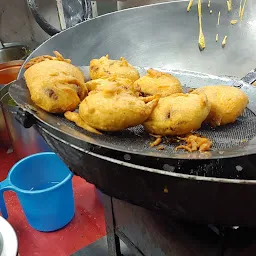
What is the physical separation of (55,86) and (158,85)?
224 mm

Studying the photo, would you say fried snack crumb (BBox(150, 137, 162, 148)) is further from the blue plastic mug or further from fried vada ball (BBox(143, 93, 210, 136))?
the blue plastic mug

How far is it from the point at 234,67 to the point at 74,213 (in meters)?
0.90

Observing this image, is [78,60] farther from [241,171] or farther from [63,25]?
[63,25]

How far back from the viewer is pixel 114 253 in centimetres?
111

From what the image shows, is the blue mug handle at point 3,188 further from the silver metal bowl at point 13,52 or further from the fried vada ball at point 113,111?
the silver metal bowl at point 13,52

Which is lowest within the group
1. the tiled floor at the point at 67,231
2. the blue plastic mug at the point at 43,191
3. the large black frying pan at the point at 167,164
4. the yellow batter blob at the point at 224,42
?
the tiled floor at the point at 67,231

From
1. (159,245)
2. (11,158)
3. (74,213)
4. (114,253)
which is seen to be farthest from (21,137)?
(159,245)

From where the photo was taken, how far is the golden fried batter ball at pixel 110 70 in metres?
0.81

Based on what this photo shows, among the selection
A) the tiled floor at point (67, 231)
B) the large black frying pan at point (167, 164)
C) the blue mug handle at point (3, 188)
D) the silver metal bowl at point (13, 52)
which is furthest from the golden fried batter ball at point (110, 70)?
the silver metal bowl at point (13, 52)

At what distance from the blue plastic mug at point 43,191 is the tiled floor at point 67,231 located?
36 millimetres

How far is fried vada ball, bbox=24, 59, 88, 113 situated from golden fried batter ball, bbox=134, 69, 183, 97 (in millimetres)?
130

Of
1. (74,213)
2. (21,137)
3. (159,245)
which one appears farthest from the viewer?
(21,137)

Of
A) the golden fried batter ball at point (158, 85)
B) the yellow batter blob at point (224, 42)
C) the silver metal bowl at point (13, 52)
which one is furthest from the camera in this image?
the silver metal bowl at point (13, 52)

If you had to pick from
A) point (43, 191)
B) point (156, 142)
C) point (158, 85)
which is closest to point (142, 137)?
point (156, 142)
